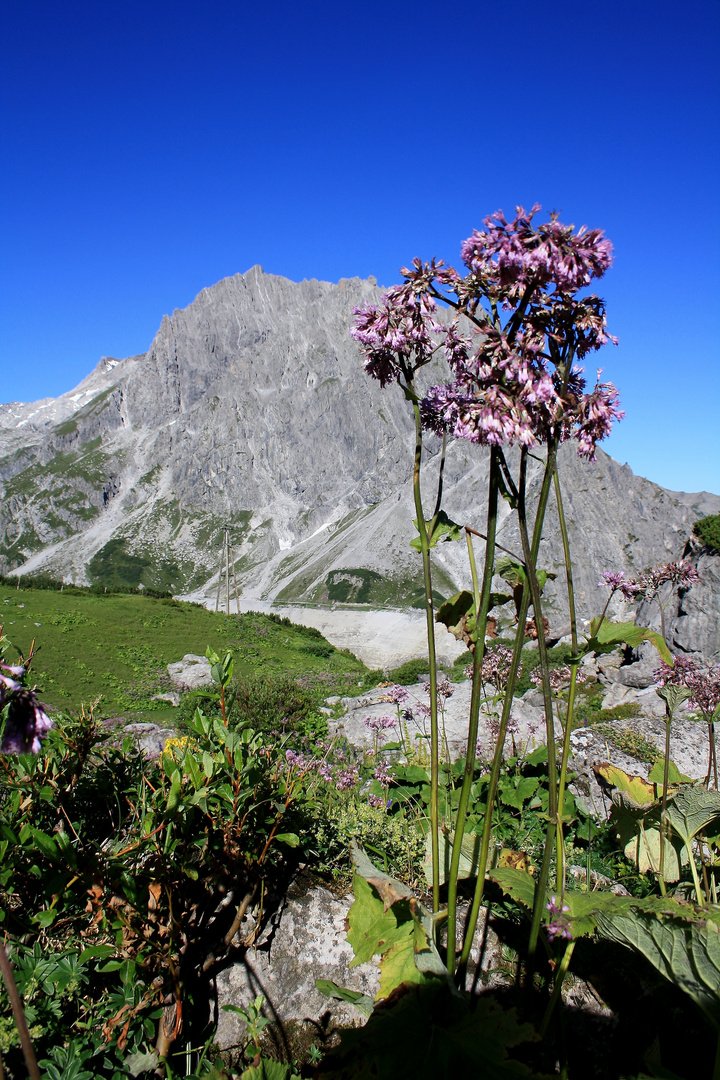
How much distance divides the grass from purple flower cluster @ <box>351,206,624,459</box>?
1823 centimetres

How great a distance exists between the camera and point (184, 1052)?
2549mm

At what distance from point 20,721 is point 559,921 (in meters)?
2.20

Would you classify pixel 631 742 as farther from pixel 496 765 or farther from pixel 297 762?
pixel 496 765

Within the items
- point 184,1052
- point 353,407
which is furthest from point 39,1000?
point 353,407

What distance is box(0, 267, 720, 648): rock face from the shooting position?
116 m

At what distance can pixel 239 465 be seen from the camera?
15750 centimetres

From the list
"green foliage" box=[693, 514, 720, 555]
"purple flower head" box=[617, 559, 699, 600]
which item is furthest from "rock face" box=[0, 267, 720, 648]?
"purple flower head" box=[617, 559, 699, 600]

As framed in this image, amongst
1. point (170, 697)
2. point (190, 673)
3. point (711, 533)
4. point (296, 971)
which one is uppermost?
point (711, 533)

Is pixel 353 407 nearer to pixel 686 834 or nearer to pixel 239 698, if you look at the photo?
pixel 239 698

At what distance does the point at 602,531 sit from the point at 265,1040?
90.3 metres

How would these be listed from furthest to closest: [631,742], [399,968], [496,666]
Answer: [631,742]
[496,666]
[399,968]

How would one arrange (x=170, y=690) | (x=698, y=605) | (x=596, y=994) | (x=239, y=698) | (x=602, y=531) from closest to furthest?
(x=596, y=994) < (x=239, y=698) < (x=170, y=690) < (x=698, y=605) < (x=602, y=531)

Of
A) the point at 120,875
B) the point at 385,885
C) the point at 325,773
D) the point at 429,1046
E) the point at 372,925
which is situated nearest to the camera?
the point at 429,1046

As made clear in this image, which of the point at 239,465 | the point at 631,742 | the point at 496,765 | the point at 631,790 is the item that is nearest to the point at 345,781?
the point at 631,790
